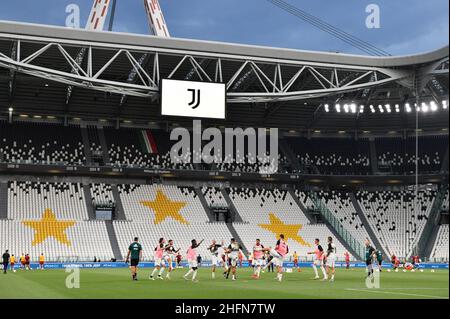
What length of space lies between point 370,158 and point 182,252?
81.8 feet

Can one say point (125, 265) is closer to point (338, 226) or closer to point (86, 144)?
point (86, 144)

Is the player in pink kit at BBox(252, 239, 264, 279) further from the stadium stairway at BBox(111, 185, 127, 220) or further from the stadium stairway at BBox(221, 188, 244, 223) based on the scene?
the stadium stairway at BBox(221, 188, 244, 223)

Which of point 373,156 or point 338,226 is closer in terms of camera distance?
point 338,226

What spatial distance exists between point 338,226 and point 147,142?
68.0 feet

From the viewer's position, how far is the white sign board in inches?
1650

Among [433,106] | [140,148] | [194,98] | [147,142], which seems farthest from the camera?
[147,142]

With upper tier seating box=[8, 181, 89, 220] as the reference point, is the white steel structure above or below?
above

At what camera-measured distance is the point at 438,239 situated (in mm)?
58906

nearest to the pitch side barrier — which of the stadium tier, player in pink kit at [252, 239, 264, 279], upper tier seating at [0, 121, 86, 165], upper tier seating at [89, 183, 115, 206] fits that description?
upper tier seating at [89, 183, 115, 206]

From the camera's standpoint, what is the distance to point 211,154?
62875mm

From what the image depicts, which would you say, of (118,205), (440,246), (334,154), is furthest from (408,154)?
(118,205)

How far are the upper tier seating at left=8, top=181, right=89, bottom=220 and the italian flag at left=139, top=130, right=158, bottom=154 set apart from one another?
7.57 m

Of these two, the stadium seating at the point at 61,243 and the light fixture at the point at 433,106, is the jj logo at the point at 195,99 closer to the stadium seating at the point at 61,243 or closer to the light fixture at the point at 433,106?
the stadium seating at the point at 61,243
